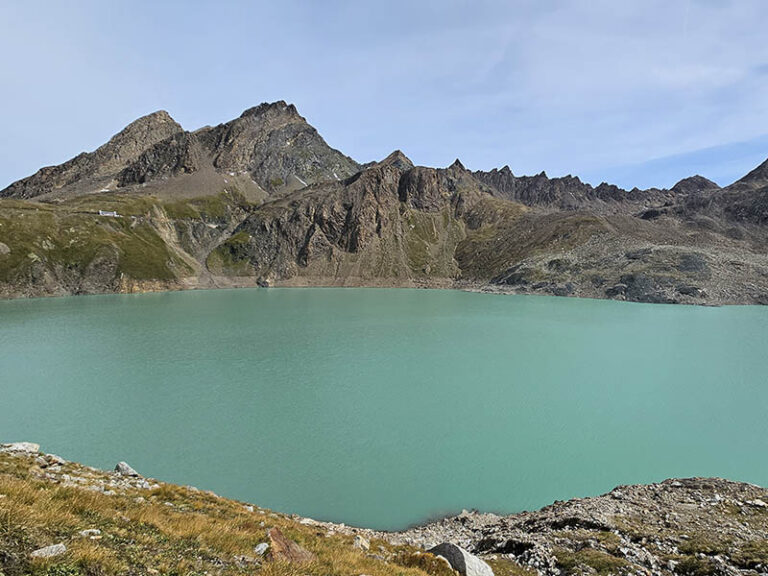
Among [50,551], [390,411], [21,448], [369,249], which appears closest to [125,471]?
[21,448]

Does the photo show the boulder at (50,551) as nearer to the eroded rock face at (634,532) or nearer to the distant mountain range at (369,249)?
the eroded rock face at (634,532)

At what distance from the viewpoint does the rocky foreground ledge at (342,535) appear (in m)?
6.17

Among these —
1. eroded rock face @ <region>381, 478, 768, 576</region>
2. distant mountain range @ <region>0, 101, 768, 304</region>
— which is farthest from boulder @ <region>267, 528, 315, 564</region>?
distant mountain range @ <region>0, 101, 768, 304</region>

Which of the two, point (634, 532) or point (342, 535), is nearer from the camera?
point (342, 535)

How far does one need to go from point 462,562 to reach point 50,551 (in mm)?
8840

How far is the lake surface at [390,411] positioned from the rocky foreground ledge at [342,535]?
4.39 metres

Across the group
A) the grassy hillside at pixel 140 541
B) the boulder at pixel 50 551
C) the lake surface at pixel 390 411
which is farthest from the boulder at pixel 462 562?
the lake surface at pixel 390 411

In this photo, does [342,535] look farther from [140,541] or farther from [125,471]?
[125,471]

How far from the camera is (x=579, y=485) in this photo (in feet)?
69.6

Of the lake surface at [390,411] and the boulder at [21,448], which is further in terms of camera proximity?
the lake surface at [390,411]

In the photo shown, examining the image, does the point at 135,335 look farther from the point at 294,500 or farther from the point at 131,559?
the point at 131,559

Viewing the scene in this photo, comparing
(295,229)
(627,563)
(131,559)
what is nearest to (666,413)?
(627,563)

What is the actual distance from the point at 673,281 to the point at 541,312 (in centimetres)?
5331

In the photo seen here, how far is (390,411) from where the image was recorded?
98.5 ft
